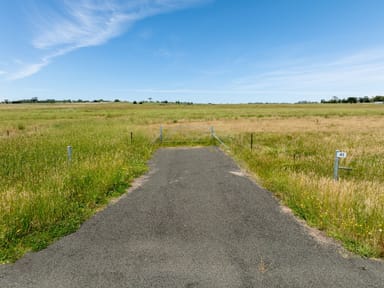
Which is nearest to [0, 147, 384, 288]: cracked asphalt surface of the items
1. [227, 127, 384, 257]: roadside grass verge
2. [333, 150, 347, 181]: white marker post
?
[227, 127, 384, 257]: roadside grass verge

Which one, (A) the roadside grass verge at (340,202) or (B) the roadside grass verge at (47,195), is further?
(B) the roadside grass verge at (47,195)

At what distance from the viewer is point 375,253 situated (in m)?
3.27

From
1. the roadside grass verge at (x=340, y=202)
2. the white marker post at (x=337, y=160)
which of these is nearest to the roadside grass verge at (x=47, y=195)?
the roadside grass verge at (x=340, y=202)

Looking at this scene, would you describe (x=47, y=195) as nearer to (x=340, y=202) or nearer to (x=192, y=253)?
(x=192, y=253)

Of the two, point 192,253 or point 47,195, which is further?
point 47,195

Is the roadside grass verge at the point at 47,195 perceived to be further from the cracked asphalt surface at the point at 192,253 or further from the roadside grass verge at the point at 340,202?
the roadside grass verge at the point at 340,202

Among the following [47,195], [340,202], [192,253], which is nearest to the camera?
[192,253]

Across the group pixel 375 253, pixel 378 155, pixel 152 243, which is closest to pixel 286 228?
pixel 375 253

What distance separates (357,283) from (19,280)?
4161 mm

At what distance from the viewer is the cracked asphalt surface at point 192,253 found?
283cm

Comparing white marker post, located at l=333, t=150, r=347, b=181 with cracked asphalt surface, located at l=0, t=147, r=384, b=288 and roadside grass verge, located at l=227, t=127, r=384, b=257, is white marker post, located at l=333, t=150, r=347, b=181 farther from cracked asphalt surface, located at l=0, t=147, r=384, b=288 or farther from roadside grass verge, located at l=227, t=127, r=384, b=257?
cracked asphalt surface, located at l=0, t=147, r=384, b=288

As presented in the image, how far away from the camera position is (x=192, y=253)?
337 cm

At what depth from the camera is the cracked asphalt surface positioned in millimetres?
2830

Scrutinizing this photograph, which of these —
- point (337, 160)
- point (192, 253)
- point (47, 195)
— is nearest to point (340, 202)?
point (337, 160)
